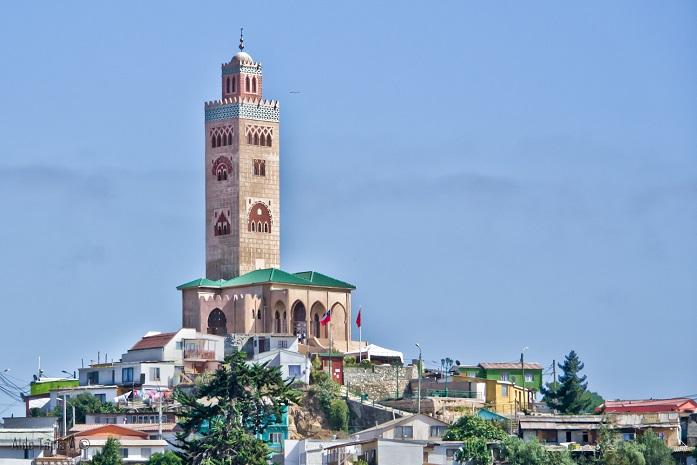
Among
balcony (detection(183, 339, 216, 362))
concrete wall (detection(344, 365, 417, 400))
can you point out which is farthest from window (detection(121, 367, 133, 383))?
concrete wall (detection(344, 365, 417, 400))

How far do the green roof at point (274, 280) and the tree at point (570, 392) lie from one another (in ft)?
41.1

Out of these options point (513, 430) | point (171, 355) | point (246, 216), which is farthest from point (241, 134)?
point (513, 430)

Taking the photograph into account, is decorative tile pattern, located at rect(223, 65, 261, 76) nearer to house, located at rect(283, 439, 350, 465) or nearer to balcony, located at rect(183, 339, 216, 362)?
balcony, located at rect(183, 339, 216, 362)

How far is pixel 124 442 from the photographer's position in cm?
11150

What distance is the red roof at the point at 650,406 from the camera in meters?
123

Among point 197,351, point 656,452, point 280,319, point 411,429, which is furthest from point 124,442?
point 280,319

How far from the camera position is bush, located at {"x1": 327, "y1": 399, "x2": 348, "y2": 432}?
120 metres

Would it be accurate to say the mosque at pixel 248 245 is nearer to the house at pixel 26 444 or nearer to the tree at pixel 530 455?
the house at pixel 26 444

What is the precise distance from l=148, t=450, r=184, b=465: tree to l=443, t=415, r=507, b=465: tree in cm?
1085

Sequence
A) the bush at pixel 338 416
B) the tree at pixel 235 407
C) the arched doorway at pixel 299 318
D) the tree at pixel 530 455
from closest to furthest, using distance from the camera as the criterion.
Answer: the tree at pixel 235 407 → the tree at pixel 530 455 → the bush at pixel 338 416 → the arched doorway at pixel 299 318

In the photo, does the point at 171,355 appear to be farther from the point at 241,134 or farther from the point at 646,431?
the point at 646,431

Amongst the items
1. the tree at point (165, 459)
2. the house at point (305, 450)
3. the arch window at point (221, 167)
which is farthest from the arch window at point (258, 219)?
the tree at point (165, 459)

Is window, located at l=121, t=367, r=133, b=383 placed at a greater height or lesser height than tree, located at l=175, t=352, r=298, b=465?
greater

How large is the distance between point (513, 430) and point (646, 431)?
5.54 m
